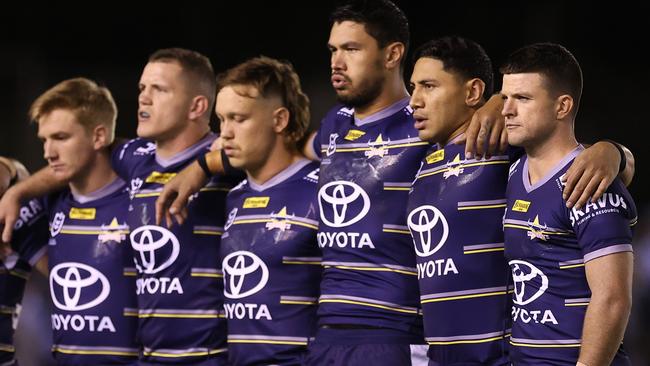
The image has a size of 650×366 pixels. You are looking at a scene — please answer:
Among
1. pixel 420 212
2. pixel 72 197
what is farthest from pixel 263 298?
pixel 72 197

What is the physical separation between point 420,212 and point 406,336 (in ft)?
1.98

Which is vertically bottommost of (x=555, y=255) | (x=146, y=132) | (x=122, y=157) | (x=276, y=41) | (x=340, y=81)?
(x=555, y=255)

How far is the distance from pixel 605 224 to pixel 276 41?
9357mm

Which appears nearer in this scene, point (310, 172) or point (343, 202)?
point (343, 202)

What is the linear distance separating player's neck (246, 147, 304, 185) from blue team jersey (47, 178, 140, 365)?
2.97 ft

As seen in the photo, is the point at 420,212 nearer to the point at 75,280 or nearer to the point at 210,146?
the point at 210,146

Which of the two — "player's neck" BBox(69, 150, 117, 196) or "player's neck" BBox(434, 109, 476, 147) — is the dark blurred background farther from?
"player's neck" BBox(434, 109, 476, 147)

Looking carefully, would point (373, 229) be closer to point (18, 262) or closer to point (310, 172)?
point (310, 172)

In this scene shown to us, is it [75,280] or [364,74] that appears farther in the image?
[75,280]

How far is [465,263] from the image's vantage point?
5125 mm

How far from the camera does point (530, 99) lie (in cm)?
482

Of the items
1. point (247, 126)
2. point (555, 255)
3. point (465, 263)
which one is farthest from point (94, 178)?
point (555, 255)

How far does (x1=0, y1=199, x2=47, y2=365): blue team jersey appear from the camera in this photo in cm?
684

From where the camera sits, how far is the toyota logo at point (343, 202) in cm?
555
